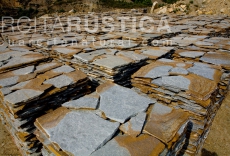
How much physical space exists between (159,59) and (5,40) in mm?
4051

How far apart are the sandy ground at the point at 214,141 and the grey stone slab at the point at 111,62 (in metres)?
1.68

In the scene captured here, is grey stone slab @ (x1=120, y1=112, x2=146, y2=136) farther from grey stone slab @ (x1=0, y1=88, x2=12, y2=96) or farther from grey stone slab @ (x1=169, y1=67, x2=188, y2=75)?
grey stone slab @ (x1=0, y1=88, x2=12, y2=96)

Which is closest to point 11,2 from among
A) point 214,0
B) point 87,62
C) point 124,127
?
point 214,0

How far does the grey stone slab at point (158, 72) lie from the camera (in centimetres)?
206

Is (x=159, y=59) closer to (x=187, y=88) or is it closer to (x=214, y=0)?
(x=187, y=88)

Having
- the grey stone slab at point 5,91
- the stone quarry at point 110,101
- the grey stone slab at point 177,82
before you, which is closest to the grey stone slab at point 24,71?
the stone quarry at point 110,101

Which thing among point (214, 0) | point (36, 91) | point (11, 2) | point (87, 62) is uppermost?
point (11, 2)

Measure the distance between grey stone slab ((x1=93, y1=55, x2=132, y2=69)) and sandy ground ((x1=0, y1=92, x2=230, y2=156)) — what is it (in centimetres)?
168

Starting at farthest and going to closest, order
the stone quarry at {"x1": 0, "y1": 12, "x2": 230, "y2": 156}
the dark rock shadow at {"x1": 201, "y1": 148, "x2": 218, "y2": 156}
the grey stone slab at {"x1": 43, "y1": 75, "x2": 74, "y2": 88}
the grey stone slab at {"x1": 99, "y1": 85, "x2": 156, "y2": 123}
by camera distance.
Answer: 1. the dark rock shadow at {"x1": 201, "y1": 148, "x2": 218, "y2": 156}
2. the grey stone slab at {"x1": 43, "y1": 75, "x2": 74, "y2": 88}
3. the grey stone slab at {"x1": 99, "y1": 85, "x2": 156, "y2": 123}
4. the stone quarry at {"x1": 0, "y1": 12, "x2": 230, "y2": 156}

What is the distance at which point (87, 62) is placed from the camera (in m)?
2.40

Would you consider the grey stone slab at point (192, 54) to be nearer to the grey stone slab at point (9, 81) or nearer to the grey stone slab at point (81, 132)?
the grey stone slab at point (81, 132)

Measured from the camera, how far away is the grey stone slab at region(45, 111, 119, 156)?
3.75 ft

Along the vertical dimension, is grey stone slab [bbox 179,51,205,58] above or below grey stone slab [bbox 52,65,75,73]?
above

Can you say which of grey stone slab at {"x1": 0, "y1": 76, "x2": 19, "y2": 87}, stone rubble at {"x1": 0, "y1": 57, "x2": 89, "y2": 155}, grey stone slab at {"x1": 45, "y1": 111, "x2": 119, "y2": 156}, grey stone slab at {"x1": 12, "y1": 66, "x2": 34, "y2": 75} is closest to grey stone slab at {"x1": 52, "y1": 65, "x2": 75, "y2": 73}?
stone rubble at {"x1": 0, "y1": 57, "x2": 89, "y2": 155}
